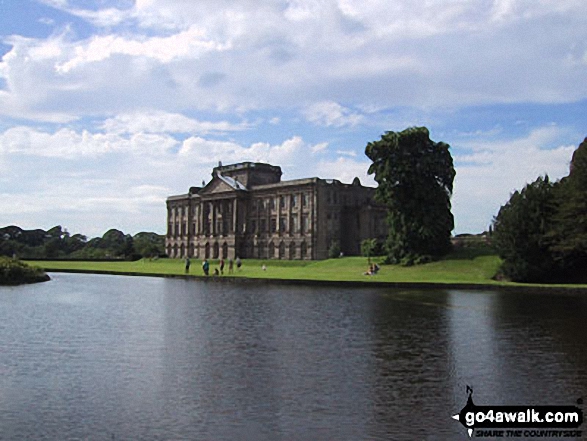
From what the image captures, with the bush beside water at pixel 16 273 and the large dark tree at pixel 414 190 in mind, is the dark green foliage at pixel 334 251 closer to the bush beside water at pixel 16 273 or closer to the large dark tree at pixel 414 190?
the large dark tree at pixel 414 190

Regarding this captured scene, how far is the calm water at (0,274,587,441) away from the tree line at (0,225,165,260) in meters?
72.6

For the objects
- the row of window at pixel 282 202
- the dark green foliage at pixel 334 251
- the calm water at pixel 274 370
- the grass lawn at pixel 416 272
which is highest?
the row of window at pixel 282 202

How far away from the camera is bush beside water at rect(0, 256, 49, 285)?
49.3m

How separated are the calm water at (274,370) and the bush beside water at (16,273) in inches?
928

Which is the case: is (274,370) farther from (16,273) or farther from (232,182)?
(232,182)

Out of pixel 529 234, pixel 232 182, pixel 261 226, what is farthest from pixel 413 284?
pixel 232 182

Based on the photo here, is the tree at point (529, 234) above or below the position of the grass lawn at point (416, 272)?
above

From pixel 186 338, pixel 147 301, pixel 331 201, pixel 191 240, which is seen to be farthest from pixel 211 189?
pixel 186 338

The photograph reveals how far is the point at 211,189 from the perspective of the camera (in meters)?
121

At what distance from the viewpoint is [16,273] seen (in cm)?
5056

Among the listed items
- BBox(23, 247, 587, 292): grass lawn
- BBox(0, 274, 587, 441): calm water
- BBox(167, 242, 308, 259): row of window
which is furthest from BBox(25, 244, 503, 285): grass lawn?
BBox(167, 242, 308, 259): row of window

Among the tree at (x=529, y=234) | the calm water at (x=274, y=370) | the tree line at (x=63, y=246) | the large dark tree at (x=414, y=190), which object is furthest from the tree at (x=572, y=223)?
the tree line at (x=63, y=246)

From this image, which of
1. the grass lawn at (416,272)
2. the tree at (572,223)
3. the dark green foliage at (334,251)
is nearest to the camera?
the tree at (572,223)

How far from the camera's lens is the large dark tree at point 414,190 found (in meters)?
68.2
